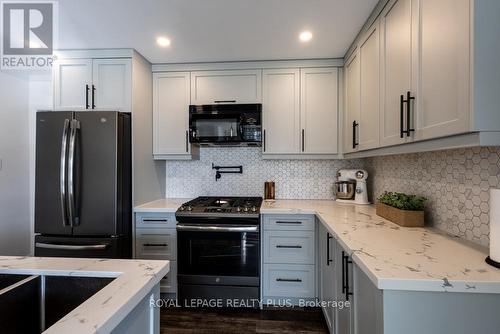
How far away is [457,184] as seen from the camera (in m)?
1.35

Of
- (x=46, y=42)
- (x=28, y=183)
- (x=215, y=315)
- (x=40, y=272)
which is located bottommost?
(x=215, y=315)

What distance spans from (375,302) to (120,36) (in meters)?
2.52

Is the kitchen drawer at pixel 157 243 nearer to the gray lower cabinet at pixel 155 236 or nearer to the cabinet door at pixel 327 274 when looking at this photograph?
the gray lower cabinet at pixel 155 236

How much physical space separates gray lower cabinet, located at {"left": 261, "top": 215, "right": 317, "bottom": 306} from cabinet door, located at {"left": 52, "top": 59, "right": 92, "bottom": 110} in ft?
6.79

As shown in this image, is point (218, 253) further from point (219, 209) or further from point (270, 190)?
point (270, 190)

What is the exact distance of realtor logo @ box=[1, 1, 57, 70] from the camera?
1717mm

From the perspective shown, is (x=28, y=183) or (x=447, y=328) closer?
(x=447, y=328)

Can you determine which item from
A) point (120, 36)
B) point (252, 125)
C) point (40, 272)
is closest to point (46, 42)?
point (120, 36)

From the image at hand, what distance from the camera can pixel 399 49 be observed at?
1363 millimetres

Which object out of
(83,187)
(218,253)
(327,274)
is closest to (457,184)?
(327,274)

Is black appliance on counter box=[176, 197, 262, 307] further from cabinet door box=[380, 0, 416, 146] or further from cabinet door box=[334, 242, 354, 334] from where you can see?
cabinet door box=[380, 0, 416, 146]

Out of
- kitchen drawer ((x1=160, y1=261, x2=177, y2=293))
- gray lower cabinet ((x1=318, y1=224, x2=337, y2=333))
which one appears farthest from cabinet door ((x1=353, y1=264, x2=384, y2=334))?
kitchen drawer ((x1=160, y1=261, x2=177, y2=293))

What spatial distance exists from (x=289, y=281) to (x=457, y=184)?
1526 millimetres

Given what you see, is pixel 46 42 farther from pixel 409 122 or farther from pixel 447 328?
pixel 447 328
